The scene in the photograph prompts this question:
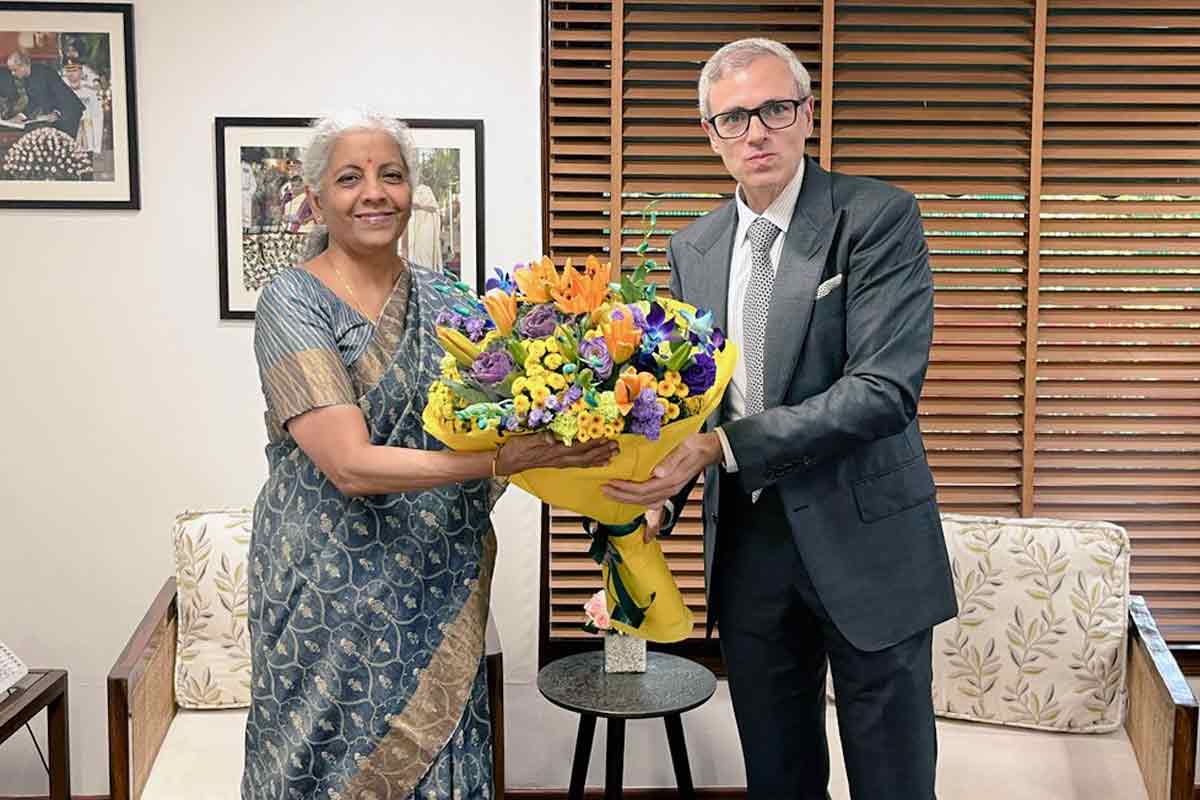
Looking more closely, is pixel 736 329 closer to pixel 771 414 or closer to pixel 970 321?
pixel 771 414

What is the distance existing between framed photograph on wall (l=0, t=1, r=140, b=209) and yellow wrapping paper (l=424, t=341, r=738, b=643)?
1.86 metres

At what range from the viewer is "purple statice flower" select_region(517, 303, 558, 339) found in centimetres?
177

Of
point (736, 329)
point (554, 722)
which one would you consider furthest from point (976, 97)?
point (554, 722)

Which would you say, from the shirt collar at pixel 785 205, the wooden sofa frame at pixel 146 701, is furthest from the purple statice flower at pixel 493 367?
the wooden sofa frame at pixel 146 701

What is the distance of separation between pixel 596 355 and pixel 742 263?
663mm

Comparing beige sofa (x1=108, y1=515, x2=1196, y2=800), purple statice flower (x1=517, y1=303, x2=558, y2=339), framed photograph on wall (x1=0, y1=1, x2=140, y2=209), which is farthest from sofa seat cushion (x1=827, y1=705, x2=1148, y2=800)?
framed photograph on wall (x1=0, y1=1, x2=140, y2=209)

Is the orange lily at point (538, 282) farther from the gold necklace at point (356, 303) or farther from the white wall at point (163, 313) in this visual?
the white wall at point (163, 313)

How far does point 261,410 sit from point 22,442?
2.19 feet

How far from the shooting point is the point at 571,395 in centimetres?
173

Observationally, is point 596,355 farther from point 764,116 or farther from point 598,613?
point 598,613

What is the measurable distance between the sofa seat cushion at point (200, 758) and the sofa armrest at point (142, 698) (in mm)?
28

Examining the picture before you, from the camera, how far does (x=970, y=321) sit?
3436 mm

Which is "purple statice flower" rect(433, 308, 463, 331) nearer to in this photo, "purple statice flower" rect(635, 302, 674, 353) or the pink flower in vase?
"purple statice flower" rect(635, 302, 674, 353)

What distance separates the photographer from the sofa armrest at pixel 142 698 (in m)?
2.61
